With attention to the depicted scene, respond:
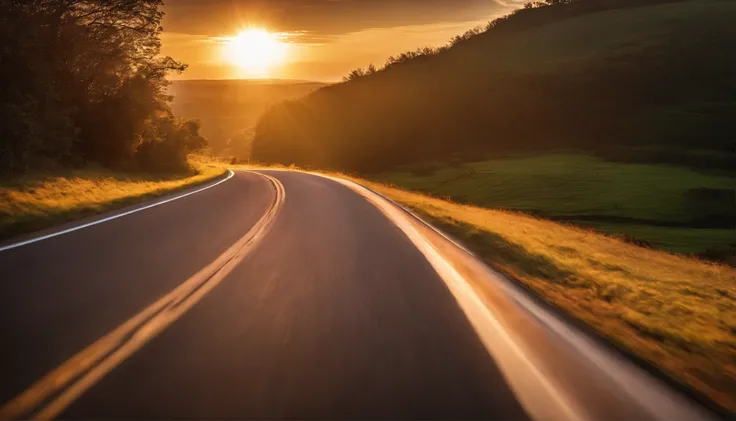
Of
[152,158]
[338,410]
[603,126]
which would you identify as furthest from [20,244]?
[603,126]

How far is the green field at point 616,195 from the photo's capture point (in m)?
40.9

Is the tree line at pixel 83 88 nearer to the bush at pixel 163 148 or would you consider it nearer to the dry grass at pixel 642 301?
the bush at pixel 163 148

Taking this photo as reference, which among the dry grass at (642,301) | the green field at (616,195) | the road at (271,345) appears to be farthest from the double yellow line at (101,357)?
the green field at (616,195)

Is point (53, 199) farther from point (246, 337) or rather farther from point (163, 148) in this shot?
point (163, 148)

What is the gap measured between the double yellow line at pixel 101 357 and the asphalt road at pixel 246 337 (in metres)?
0.02

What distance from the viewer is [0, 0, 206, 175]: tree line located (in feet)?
75.2

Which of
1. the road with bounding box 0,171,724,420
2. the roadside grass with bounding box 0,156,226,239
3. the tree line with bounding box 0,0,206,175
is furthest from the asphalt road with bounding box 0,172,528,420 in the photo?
the tree line with bounding box 0,0,206,175

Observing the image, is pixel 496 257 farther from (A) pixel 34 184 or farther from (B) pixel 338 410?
(A) pixel 34 184

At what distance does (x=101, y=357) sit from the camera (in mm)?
4695

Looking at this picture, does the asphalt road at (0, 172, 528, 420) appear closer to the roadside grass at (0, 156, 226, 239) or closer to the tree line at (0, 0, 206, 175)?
the roadside grass at (0, 156, 226, 239)

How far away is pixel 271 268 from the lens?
8898mm

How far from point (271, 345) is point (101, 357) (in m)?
1.27

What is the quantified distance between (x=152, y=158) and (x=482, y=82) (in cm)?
8907

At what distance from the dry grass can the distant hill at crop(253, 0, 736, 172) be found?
7004 centimetres
